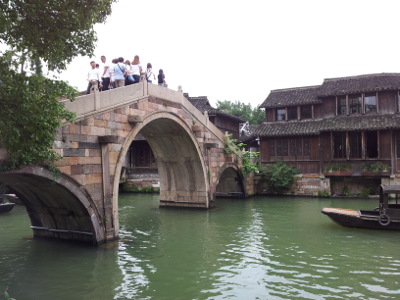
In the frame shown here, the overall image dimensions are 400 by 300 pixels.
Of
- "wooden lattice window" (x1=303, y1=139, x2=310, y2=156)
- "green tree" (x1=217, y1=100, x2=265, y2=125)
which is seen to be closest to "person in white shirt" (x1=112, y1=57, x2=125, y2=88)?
"wooden lattice window" (x1=303, y1=139, x2=310, y2=156)

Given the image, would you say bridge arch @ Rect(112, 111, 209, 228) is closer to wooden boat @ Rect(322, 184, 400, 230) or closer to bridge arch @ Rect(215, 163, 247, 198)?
bridge arch @ Rect(215, 163, 247, 198)

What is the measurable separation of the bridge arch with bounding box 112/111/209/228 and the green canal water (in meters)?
3.03

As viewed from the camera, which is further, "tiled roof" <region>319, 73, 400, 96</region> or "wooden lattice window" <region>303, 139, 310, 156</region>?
"wooden lattice window" <region>303, 139, 310, 156</region>

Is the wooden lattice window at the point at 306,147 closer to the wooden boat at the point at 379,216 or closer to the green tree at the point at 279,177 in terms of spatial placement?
the green tree at the point at 279,177

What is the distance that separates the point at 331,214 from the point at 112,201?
7120 millimetres

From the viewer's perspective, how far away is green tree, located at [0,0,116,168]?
5.34m

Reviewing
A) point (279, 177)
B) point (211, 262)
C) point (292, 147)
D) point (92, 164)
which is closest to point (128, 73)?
point (92, 164)

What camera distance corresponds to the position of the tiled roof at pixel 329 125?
20.9m

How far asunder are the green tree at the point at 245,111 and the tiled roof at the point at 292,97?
1578cm

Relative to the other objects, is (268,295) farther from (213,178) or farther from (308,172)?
(308,172)

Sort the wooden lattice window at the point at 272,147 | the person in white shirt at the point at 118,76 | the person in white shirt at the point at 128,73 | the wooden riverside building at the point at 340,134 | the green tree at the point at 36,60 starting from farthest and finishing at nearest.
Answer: the wooden lattice window at the point at 272,147, the wooden riverside building at the point at 340,134, the person in white shirt at the point at 128,73, the person in white shirt at the point at 118,76, the green tree at the point at 36,60

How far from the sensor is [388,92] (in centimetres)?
2167

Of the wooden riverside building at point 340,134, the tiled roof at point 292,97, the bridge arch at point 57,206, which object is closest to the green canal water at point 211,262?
the bridge arch at point 57,206

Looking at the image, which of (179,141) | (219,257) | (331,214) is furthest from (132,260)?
(179,141)
